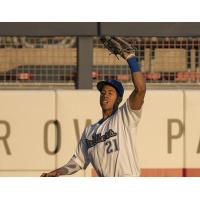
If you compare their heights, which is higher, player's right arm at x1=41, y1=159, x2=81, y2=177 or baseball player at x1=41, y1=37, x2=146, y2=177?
baseball player at x1=41, y1=37, x2=146, y2=177

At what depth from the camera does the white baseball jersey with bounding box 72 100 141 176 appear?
11.8 meters

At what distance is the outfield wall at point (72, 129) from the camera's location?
1225 cm

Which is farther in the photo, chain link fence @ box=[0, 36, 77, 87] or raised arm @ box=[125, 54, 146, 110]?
chain link fence @ box=[0, 36, 77, 87]

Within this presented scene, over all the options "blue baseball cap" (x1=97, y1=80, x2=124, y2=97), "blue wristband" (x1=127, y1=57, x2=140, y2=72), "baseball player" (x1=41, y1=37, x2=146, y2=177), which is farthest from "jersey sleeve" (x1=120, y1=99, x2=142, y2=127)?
"blue wristband" (x1=127, y1=57, x2=140, y2=72)

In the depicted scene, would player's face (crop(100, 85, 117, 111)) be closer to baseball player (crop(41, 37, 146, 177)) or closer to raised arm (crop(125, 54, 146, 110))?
baseball player (crop(41, 37, 146, 177))

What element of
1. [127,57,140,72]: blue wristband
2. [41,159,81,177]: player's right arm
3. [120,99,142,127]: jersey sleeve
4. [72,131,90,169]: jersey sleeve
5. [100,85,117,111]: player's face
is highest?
[127,57,140,72]: blue wristband

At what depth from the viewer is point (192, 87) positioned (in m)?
12.5

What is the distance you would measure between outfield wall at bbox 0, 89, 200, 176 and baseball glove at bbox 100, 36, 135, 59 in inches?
24.4

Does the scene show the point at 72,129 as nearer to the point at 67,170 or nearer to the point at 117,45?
the point at 67,170

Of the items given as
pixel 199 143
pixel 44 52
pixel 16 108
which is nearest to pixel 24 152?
pixel 16 108

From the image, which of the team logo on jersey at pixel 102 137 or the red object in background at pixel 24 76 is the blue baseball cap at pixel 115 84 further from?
the red object in background at pixel 24 76

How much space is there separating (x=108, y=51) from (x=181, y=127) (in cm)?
135

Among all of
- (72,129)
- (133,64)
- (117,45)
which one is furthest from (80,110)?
(133,64)
